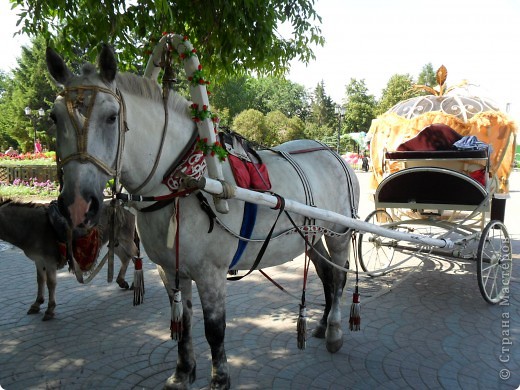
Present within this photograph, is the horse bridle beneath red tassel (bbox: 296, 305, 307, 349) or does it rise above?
above

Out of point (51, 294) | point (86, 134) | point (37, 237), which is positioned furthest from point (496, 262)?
point (37, 237)

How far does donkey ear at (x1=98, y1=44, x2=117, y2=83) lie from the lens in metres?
1.86

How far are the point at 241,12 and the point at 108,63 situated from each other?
2807 mm

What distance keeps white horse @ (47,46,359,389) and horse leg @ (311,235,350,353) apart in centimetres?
1

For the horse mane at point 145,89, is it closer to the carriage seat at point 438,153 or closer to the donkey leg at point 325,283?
the donkey leg at point 325,283

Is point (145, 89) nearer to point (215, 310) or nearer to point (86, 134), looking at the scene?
point (86, 134)

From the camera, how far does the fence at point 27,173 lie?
14.2 metres

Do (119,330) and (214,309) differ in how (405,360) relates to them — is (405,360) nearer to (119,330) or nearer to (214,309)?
(214,309)

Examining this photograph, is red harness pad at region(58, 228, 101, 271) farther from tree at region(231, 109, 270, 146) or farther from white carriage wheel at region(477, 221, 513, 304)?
tree at region(231, 109, 270, 146)

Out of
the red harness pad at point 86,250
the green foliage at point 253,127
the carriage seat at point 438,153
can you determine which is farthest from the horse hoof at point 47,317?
the green foliage at point 253,127

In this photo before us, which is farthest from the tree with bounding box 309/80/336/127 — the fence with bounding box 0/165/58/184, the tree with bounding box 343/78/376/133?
the fence with bounding box 0/165/58/184

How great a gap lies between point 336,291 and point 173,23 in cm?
341

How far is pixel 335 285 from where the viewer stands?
386 centimetres

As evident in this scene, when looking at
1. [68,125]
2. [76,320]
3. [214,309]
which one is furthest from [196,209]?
[76,320]
